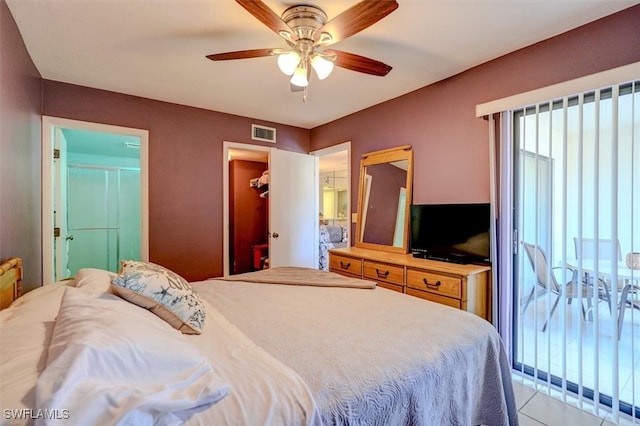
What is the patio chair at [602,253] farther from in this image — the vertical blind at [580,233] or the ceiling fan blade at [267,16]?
the ceiling fan blade at [267,16]

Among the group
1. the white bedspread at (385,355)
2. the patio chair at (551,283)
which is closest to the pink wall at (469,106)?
the patio chair at (551,283)

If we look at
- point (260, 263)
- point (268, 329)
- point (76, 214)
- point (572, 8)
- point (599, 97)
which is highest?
point (572, 8)

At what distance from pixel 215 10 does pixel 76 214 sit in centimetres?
492

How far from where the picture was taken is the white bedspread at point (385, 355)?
984 millimetres

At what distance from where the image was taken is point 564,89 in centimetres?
197

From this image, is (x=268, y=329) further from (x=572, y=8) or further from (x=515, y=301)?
(x=572, y=8)

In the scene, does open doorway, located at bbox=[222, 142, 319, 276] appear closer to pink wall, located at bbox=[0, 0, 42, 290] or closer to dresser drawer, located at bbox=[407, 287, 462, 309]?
pink wall, located at bbox=[0, 0, 42, 290]

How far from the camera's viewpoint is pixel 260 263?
502cm

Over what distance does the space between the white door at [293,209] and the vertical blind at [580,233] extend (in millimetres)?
2511

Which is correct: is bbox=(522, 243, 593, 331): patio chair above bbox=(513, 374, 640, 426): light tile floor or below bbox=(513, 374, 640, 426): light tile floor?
above

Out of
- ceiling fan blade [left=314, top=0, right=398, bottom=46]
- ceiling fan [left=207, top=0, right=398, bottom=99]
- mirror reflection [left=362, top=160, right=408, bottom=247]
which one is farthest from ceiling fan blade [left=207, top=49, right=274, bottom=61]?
mirror reflection [left=362, top=160, right=408, bottom=247]

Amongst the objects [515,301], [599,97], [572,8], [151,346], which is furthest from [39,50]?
[515,301]

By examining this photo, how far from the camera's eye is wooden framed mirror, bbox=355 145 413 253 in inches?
121

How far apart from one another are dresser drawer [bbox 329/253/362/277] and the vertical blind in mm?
1297
